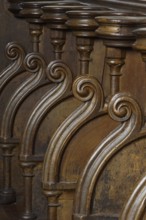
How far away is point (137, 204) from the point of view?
5.90 ft

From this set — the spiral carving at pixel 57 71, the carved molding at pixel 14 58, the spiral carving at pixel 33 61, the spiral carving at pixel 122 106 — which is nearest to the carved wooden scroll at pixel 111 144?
the spiral carving at pixel 122 106

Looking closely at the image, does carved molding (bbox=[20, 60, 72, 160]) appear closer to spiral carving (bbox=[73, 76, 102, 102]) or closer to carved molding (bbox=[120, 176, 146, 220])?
spiral carving (bbox=[73, 76, 102, 102])

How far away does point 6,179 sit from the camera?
3.21 meters

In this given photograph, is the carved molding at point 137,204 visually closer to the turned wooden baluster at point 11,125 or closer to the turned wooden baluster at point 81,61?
the turned wooden baluster at point 81,61

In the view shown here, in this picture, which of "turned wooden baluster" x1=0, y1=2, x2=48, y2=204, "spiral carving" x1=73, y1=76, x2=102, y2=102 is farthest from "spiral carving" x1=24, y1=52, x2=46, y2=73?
"spiral carving" x1=73, y1=76, x2=102, y2=102

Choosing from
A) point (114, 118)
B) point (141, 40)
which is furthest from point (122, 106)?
point (141, 40)

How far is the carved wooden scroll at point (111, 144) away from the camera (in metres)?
2.07

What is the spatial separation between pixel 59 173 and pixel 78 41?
32 centimetres

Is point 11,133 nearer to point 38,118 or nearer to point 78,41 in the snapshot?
point 38,118

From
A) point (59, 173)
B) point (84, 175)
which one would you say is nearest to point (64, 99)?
point (59, 173)

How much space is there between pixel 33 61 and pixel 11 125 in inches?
10.7

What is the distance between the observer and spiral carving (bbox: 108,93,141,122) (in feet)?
6.79

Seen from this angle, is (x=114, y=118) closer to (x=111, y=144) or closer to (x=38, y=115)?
(x=111, y=144)

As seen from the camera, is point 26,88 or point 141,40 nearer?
point 141,40
